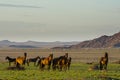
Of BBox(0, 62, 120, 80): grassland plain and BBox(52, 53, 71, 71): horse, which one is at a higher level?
Result: BBox(52, 53, 71, 71): horse

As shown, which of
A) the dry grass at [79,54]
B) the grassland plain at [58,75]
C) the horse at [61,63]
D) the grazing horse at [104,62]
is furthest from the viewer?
the dry grass at [79,54]

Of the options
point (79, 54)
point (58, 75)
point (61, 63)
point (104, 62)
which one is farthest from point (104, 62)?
point (79, 54)

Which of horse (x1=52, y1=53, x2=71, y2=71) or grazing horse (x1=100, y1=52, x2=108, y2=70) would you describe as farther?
grazing horse (x1=100, y1=52, x2=108, y2=70)

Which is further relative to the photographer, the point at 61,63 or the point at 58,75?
the point at 61,63

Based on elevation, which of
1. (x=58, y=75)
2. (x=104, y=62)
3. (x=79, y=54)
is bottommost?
(x=58, y=75)

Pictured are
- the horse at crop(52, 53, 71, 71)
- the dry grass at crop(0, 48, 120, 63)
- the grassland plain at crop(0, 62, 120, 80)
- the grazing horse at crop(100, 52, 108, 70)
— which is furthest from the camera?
the dry grass at crop(0, 48, 120, 63)

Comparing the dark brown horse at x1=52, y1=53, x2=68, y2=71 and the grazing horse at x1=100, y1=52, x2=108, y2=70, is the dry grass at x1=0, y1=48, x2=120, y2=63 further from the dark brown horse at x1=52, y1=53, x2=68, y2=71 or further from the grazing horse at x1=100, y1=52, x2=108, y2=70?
the dark brown horse at x1=52, y1=53, x2=68, y2=71

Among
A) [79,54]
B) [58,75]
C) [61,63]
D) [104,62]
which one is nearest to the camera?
[58,75]

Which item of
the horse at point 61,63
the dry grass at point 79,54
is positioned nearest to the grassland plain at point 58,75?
the horse at point 61,63

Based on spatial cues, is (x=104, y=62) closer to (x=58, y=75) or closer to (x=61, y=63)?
(x=61, y=63)

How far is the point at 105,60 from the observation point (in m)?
42.3

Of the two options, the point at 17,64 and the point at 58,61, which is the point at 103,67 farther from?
the point at 17,64

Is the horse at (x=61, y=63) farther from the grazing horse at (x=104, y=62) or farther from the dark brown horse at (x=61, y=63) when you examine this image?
the grazing horse at (x=104, y=62)

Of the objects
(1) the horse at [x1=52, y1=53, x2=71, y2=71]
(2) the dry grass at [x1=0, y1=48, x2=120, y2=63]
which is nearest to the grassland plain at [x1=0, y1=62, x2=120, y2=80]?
(1) the horse at [x1=52, y1=53, x2=71, y2=71]
